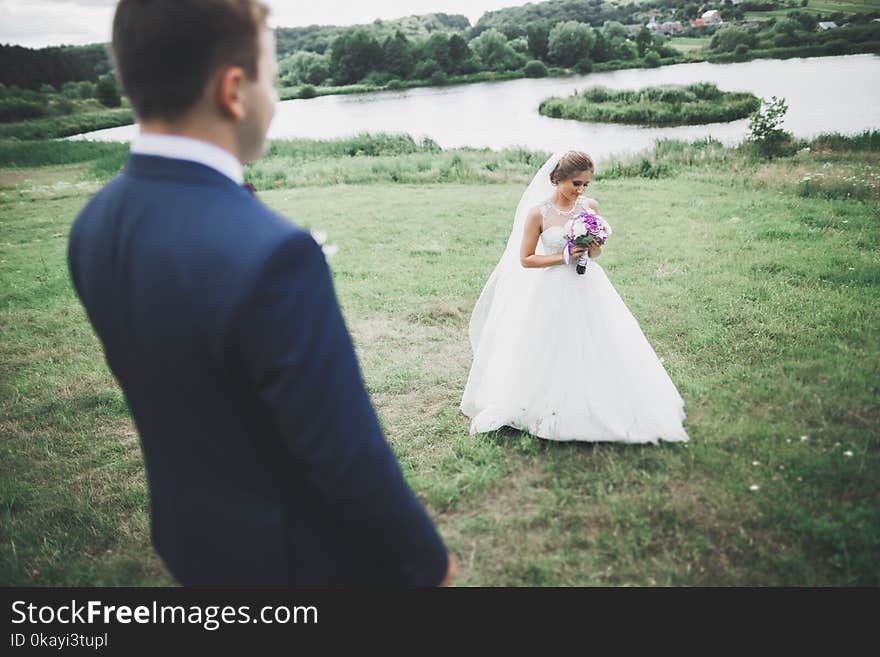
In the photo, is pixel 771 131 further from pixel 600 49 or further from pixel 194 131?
pixel 600 49

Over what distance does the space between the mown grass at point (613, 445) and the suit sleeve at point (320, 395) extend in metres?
2.67

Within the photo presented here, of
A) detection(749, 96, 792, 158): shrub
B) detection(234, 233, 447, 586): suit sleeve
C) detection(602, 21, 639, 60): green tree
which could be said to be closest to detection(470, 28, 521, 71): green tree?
detection(602, 21, 639, 60): green tree

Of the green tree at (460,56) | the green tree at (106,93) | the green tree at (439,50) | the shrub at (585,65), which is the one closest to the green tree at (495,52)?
the green tree at (460,56)

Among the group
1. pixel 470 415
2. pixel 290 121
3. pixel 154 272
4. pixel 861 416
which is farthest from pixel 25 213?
pixel 290 121

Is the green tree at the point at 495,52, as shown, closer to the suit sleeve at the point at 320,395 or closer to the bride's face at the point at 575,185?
the bride's face at the point at 575,185

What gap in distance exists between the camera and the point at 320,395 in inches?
47.1

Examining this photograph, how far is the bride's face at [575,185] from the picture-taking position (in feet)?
15.6

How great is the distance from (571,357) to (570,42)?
246 feet

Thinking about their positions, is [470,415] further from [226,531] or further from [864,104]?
[864,104]

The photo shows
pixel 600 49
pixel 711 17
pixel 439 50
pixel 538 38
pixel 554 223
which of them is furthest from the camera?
pixel 439 50

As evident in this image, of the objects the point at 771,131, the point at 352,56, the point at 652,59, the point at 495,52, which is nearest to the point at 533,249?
the point at 771,131

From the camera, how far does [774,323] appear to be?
6812 millimetres

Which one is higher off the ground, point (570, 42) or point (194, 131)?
point (570, 42)

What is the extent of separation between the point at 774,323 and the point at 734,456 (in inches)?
125
